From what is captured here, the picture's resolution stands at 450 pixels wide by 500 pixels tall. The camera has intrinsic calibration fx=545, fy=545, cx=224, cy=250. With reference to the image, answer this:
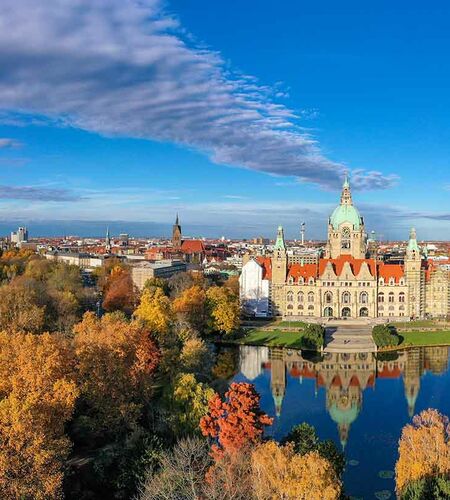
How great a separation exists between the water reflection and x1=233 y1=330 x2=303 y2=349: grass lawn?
5.70 ft

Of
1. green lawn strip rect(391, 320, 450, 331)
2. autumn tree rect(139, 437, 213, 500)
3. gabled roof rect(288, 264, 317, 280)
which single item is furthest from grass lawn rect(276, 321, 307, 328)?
autumn tree rect(139, 437, 213, 500)

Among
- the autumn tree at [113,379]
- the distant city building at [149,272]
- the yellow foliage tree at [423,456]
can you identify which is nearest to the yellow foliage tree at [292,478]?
the yellow foliage tree at [423,456]

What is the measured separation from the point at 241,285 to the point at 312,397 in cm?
4261

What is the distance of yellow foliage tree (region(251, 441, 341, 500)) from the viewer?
18.6m

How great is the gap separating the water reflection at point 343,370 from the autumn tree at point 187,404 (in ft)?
33.7

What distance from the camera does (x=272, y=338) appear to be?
2655 inches

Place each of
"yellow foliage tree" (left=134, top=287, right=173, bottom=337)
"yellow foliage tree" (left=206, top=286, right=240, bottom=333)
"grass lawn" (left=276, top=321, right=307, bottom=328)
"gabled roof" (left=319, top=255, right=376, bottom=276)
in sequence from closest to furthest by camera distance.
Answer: "yellow foliage tree" (left=134, top=287, right=173, bottom=337) → "yellow foliage tree" (left=206, top=286, right=240, bottom=333) → "grass lawn" (left=276, top=321, right=307, bottom=328) → "gabled roof" (left=319, top=255, right=376, bottom=276)

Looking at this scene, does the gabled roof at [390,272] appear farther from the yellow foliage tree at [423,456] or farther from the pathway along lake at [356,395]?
the yellow foliage tree at [423,456]

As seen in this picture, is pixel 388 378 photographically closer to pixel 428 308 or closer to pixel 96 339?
pixel 96 339

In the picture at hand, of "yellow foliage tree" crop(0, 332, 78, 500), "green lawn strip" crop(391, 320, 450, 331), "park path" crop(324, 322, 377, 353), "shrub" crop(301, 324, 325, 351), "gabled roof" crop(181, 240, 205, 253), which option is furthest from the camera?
"gabled roof" crop(181, 240, 205, 253)

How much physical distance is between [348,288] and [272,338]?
21.2m

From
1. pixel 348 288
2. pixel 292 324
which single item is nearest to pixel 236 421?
pixel 292 324

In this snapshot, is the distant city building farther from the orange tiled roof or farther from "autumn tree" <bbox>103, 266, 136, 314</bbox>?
the orange tiled roof

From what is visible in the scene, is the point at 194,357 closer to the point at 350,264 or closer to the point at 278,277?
the point at 278,277
